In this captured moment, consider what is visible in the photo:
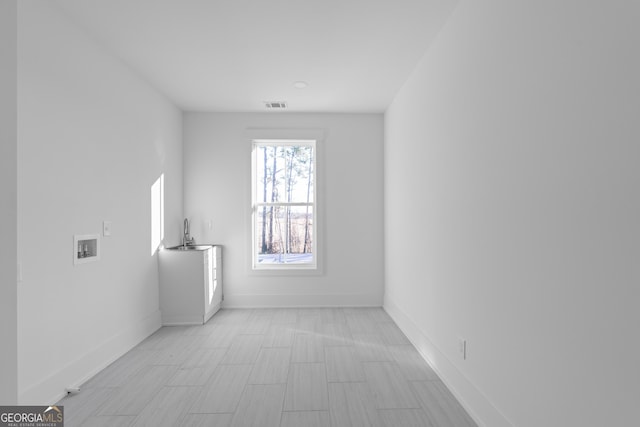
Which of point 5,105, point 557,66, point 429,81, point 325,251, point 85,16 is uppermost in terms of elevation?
point 85,16

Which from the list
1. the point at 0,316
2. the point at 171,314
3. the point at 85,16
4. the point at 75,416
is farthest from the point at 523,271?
the point at 171,314

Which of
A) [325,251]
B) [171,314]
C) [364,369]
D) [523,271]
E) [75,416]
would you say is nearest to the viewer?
[523,271]

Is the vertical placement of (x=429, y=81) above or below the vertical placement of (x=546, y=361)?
above

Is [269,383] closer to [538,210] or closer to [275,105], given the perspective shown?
[538,210]

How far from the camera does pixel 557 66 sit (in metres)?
1.53

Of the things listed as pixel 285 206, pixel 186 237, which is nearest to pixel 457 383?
pixel 285 206

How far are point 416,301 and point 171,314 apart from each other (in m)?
2.72

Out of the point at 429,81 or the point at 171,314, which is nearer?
the point at 429,81

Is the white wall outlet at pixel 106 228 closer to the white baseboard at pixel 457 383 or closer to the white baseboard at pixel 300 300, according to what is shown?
the white baseboard at pixel 300 300

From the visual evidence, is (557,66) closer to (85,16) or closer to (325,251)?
(85,16)

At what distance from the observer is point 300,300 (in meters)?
5.03

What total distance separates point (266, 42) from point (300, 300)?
326 centimetres

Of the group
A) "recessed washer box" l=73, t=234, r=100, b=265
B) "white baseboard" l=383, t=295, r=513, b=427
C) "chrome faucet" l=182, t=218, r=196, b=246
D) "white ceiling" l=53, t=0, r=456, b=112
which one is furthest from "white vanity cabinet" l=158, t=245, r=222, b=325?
"white baseboard" l=383, t=295, r=513, b=427

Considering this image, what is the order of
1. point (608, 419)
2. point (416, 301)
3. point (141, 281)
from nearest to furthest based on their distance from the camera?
point (608, 419) < point (416, 301) < point (141, 281)
